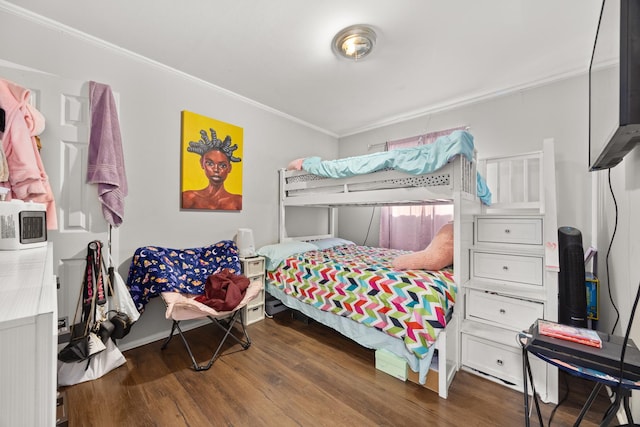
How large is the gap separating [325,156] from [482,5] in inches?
108

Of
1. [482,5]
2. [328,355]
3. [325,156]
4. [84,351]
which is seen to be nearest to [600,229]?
[482,5]

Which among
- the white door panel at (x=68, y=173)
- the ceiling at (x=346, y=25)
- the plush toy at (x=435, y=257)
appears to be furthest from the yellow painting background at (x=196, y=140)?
the plush toy at (x=435, y=257)

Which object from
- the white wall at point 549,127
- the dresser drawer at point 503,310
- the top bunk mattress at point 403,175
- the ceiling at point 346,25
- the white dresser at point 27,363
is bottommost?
the dresser drawer at point 503,310

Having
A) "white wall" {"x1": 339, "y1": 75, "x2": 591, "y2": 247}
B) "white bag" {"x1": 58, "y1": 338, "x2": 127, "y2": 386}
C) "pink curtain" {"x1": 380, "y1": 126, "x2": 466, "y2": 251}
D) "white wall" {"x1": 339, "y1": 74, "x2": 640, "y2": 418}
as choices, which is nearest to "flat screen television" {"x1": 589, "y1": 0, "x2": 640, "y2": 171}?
"white wall" {"x1": 339, "y1": 74, "x2": 640, "y2": 418}

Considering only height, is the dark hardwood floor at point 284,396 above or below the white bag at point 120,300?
below

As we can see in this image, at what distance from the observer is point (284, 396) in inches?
65.4

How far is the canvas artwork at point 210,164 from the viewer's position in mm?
2572

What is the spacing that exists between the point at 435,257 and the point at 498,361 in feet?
2.58

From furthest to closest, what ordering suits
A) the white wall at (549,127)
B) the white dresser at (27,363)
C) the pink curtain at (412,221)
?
1. the pink curtain at (412,221)
2. the white wall at (549,127)
3. the white dresser at (27,363)

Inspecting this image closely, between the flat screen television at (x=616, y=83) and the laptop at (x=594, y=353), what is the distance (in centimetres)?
78

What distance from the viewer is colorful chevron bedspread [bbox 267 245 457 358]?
67.7 inches

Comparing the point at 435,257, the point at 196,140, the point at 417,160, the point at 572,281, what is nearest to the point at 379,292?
the point at 435,257

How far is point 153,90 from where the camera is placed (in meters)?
2.38

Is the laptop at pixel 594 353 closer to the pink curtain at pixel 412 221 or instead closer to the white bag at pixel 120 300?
the pink curtain at pixel 412 221
